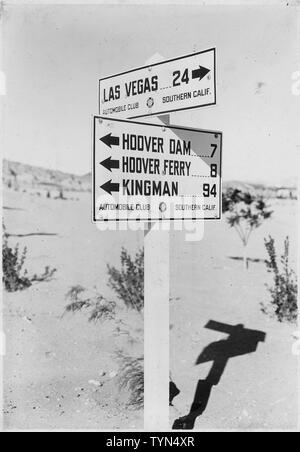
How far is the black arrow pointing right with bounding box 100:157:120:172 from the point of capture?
6.96 feet

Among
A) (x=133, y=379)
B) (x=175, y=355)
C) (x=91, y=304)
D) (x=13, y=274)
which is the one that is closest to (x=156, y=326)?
(x=133, y=379)

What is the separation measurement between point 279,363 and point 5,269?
3140 mm

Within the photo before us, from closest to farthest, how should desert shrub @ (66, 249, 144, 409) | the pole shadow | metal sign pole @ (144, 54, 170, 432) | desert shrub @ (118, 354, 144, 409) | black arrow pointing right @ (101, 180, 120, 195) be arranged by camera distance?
black arrow pointing right @ (101, 180, 120, 195)
metal sign pole @ (144, 54, 170, 432)
the pole shadow
desert shrub @ (118, 354, 144, 409)
desert shrub @ (66, 249, 144, 409)

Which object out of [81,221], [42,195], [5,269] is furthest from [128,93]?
[42,195]

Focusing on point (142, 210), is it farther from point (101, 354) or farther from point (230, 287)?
point (230, 287)

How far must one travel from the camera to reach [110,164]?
2.13 m

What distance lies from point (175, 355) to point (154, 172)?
6.97ft

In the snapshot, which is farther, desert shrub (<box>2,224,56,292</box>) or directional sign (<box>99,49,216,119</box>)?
desert shrub (<box>2,224,56,292</box>)

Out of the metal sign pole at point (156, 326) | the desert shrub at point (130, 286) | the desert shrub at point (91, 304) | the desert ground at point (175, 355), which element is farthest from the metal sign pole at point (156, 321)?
the desert shrub at point (130, 286)

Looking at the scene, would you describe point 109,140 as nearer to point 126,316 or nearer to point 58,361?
point 58,361

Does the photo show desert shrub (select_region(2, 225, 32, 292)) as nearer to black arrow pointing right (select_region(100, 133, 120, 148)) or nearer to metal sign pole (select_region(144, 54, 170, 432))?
metal sign pole (select_region(144, 54, 170, 432))

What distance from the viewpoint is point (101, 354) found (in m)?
3.84

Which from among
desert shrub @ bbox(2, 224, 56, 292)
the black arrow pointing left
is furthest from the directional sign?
desert shrub @ bbox(2, 224, 56, 292)

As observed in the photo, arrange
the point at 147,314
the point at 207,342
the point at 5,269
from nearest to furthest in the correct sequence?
the point at 147,314 < the point at 207,342 < the point at 5,269
